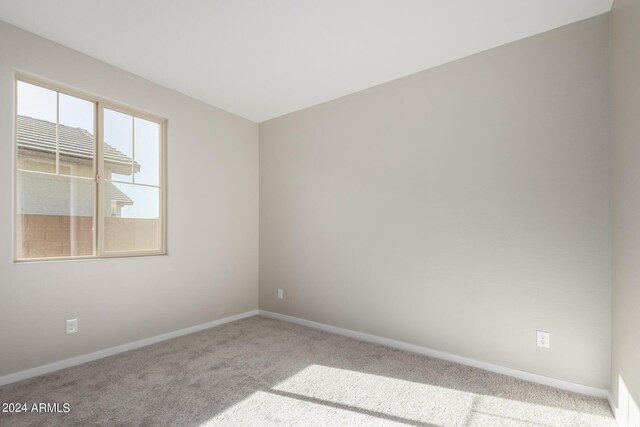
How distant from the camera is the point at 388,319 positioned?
323 cm

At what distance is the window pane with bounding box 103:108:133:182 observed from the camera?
3082 millimetres

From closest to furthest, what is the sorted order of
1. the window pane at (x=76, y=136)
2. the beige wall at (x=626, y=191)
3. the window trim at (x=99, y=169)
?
the beige wall at (x=626, y=191) < the window trim at (x=99, y=169) < the window pane at (x=76, y=136)

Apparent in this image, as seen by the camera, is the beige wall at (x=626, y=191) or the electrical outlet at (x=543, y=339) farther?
the electrical outlet at (x=543, y=339)

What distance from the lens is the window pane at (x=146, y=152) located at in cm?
331

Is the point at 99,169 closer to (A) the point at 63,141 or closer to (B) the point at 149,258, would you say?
(A) the point at 63,141

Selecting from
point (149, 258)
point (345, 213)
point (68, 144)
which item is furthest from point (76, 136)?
point (345, 213)

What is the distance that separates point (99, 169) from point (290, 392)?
2.51 metres

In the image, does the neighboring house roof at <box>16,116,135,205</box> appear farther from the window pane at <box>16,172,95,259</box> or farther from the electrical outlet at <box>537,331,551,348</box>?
the electrical outlet at <box>537,331,551,348</box>

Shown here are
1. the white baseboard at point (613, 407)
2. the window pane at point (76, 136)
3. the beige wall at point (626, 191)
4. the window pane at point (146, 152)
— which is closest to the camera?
the beige wall at point (626, 191)

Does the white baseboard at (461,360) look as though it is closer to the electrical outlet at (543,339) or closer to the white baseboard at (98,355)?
the electrical outlet at (543,339)

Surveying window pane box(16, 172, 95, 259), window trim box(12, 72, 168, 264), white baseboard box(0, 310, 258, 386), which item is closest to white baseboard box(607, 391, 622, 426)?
white baseboard box(0, 310, 258, 386)

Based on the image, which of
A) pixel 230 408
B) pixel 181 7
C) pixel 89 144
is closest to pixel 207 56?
pixel 181 7

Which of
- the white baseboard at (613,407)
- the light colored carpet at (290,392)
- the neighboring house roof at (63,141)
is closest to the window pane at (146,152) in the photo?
the neighboring house roof at (63,141)

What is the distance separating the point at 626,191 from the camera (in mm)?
1897
